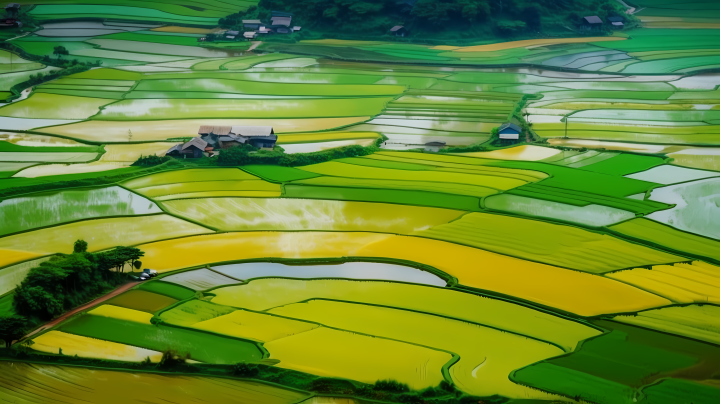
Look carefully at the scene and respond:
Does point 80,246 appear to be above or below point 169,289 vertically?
above

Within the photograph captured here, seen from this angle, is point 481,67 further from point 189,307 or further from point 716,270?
point 189,307

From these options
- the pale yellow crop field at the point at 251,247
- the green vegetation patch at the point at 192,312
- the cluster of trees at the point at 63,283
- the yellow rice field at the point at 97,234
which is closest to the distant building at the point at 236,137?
the yellow rice field at the point at 97,234

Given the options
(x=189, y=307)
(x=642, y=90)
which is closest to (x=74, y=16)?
(x=642, y=90)

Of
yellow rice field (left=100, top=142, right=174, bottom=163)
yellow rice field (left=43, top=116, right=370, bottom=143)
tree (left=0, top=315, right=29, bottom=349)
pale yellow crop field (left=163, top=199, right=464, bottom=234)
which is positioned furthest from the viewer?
yellow rice field (left=43, top=116, right=370, bottom=143)

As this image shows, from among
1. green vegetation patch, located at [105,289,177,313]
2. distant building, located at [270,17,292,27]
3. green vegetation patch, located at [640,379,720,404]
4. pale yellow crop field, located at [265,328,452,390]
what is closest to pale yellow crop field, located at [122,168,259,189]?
green vegetation patch, located at [105,289,177,313]

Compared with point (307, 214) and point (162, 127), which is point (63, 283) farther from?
point (162, 127)

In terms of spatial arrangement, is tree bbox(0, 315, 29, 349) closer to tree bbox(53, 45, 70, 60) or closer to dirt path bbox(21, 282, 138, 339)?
dirt path bbox(21, 282, 138, 339)

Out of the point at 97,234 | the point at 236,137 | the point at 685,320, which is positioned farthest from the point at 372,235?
the point at 236,137
